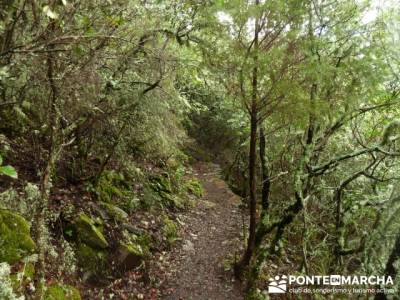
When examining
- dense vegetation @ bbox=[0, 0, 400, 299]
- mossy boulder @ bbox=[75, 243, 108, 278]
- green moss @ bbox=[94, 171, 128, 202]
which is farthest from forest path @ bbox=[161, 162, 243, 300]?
green moss @ bbox=[94, 171, 128, 202]

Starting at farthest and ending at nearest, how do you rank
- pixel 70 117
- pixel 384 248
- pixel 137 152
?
1. pixel 137 152
2. pixel 384 248
3. pixel 70 117

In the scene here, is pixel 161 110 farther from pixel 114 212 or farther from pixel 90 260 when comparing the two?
pixel 90 260

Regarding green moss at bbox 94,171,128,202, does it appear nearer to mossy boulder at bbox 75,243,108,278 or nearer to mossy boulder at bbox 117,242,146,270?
mossy boulder at bbox 117,242,146,270

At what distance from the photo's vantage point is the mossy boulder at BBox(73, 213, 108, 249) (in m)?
5.12

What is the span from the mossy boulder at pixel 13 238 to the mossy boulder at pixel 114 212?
225 centimetres

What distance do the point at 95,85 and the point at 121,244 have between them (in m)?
2.77

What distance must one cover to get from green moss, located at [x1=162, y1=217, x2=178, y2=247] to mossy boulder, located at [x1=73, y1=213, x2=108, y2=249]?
6.05 ft

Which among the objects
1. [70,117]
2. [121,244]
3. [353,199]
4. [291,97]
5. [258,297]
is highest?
[291,97]

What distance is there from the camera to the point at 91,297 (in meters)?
4.66

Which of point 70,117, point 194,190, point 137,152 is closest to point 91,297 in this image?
point 70,117

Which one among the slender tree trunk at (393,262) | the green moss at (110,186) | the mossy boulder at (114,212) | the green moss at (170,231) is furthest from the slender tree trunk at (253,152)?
the green moss at (110,186)

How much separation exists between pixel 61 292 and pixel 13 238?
94cm

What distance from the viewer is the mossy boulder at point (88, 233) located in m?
5.12

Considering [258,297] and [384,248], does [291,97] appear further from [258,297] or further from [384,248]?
[258,297]
